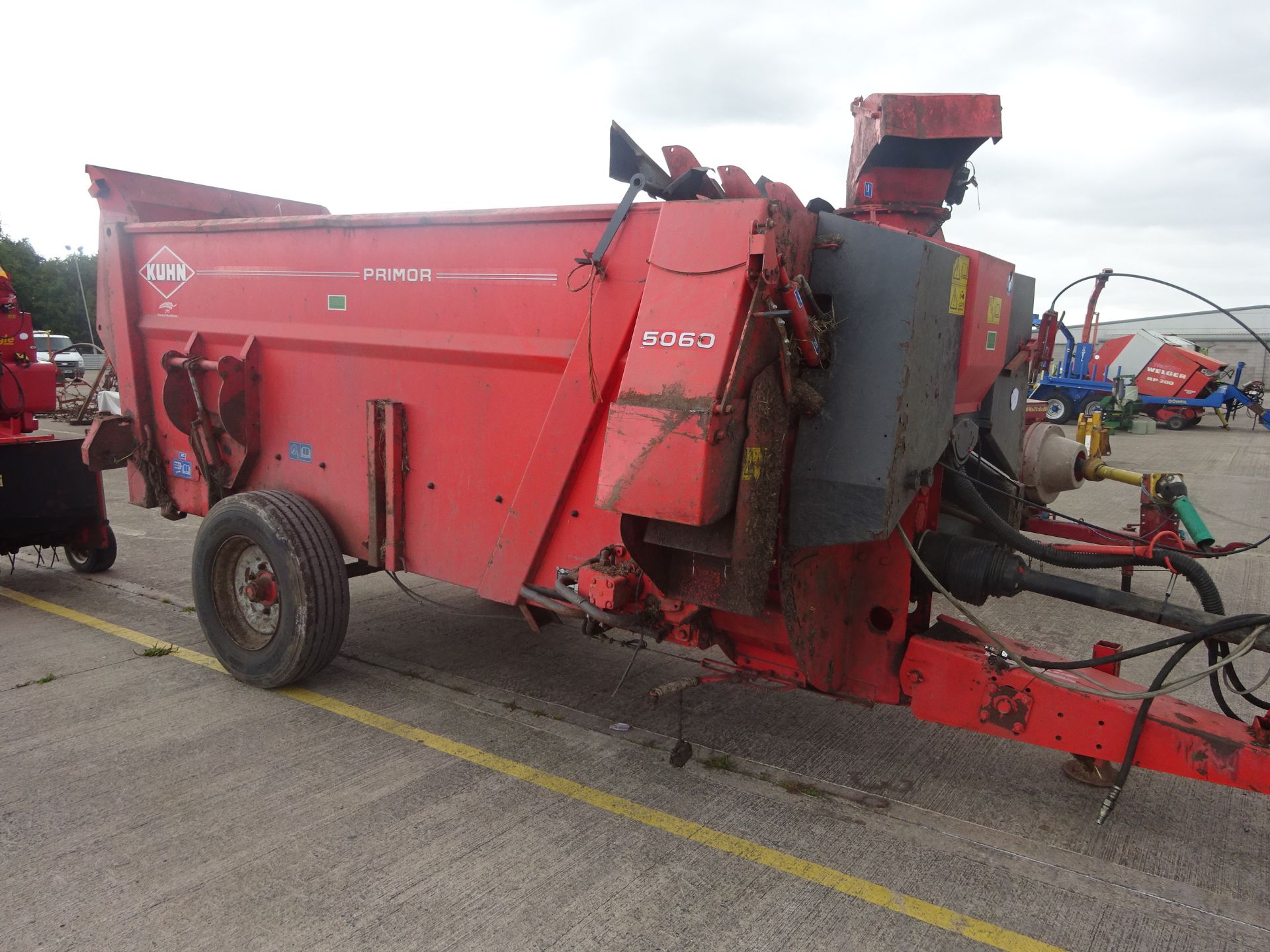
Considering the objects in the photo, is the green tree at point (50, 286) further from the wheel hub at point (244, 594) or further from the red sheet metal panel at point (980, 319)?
the red sheet metal panel at point (980, 319)

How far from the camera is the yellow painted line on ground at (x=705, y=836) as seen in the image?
2.63 m

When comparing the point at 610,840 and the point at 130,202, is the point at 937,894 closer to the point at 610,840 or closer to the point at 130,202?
the point at 610,840

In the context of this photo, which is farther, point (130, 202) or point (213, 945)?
point (130, 202)

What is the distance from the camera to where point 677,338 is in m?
2.87

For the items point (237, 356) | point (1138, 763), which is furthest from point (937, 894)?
Answer: point (237, 356)

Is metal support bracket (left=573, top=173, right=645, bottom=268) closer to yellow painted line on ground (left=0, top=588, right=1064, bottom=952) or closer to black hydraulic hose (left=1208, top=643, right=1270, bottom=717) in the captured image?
yellow painted line on ground (left=0, top=588, right=1064, bottom=952)

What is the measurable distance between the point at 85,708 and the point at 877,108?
4.82 meters

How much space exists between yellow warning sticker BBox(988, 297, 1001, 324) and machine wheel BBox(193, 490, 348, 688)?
3.12 meters

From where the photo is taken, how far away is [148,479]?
5148mm

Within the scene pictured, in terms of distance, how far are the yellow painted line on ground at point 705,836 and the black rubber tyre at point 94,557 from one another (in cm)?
301

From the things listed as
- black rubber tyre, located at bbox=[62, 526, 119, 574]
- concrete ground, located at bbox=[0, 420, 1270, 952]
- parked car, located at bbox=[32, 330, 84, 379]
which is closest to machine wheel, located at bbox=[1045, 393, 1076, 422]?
concrete ground, located at bbox=[0, 420, 1270, 952]

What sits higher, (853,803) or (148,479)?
(148,479)

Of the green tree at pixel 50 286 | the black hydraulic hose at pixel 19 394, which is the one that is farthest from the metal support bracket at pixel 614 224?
the green tree at pixel 50 286

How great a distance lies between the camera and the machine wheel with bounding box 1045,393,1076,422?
2038 cm
